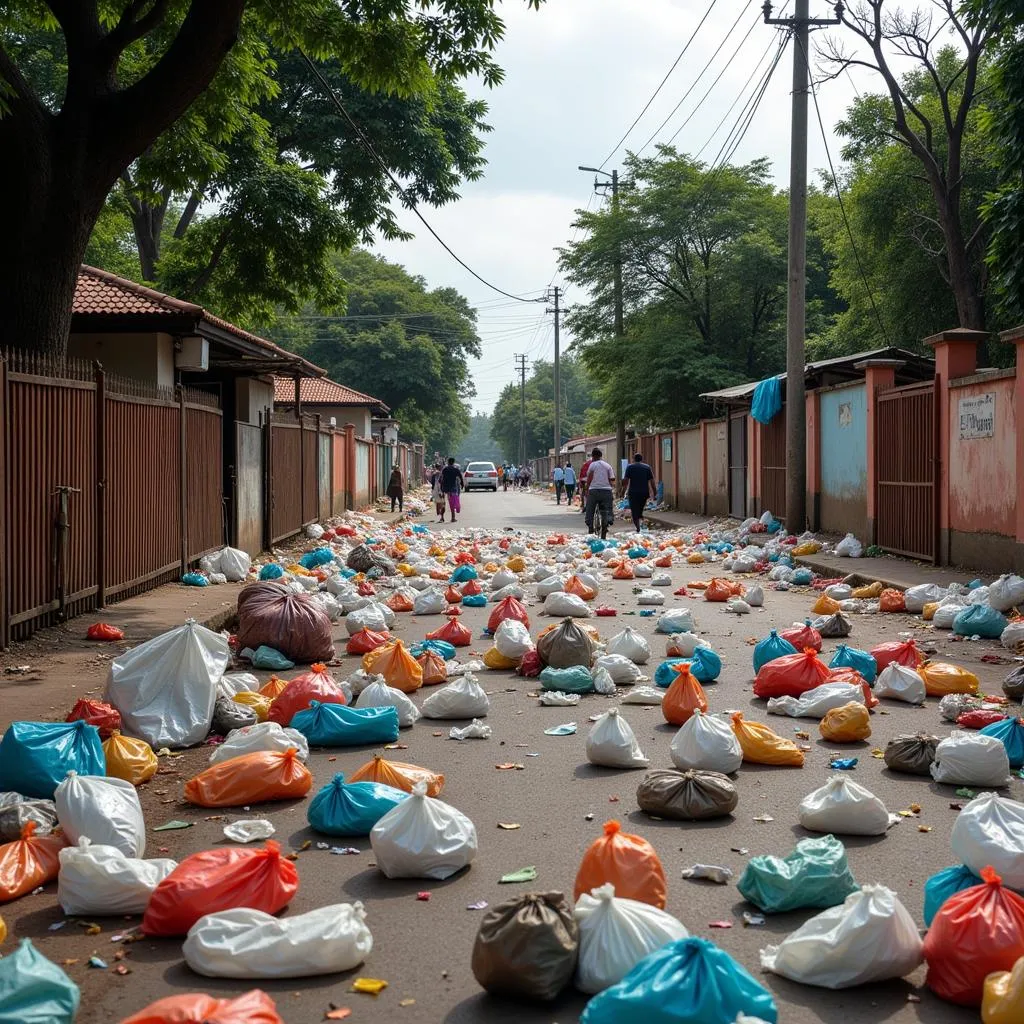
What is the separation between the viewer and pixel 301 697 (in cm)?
668

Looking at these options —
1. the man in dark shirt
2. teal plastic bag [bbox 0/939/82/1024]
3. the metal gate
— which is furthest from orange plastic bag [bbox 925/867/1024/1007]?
the man in dark shirt

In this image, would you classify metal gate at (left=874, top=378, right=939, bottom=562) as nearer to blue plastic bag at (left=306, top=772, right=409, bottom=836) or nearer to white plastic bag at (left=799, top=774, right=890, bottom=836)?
white plastic bag at (left=799, top=774, right=890, bottom=836)

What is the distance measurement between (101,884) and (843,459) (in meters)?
16.6

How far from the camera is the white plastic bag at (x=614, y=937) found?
3172 mm

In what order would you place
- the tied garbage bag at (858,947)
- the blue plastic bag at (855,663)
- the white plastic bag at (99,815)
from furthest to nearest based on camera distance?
the blue plastic bag at (855,663) → the white plastic bag at (99,815) → the tied garbage bag at (858,947)

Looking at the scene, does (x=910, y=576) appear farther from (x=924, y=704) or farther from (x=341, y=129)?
(x=341, y=129)

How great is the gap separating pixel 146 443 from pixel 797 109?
41.5 ft

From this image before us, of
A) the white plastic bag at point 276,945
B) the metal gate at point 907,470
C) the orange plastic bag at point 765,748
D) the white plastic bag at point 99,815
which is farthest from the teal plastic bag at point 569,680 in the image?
the metal gate at point 907,470

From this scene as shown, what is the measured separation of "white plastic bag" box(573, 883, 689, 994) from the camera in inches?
125

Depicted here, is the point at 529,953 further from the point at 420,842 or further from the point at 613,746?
the point at 613,746

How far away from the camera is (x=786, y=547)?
18.2 m

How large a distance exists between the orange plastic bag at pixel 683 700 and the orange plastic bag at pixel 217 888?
3.29 meters

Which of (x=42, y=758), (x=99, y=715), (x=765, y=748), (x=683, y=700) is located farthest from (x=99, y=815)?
(x=683, y=700)

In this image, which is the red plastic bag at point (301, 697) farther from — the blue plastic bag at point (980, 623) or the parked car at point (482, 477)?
the parked car at point (482, 477)
